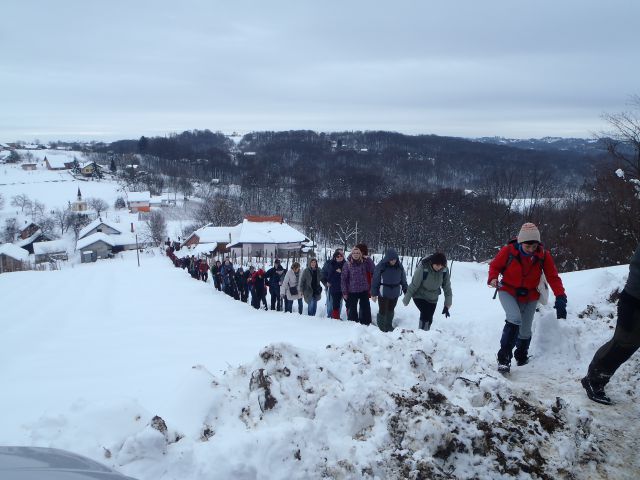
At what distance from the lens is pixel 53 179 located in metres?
111

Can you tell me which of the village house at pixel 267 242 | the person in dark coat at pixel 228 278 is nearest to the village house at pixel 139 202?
the village house at pixel 267 242

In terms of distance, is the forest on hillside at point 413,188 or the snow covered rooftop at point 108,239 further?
the snow covered rooftop at point 108,239

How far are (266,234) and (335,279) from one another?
1604 inches

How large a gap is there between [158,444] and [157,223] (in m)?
64.5

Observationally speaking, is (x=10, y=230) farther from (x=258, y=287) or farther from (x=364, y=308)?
(x=364, y=308)

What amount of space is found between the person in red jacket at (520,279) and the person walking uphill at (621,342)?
87cm

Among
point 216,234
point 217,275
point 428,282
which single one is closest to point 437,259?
point 428,282

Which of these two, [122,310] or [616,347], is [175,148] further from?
[616,347]

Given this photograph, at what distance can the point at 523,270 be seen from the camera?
175 inches

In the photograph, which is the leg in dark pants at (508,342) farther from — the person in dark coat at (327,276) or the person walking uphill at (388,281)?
the person in dark coat at (327,276)

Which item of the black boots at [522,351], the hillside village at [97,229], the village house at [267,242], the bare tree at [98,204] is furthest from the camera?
the bare tree at [98,204]

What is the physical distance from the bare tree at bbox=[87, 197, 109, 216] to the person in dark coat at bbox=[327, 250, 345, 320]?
81.4 m

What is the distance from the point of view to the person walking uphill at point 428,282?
5.97 metres

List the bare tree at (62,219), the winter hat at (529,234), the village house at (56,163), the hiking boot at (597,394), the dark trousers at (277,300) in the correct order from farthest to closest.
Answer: the village house at (56,163), the bare tree at (62,219), the dark trousers at (277,300), the winter hat at (529,234), the hiking boot at (597,394)
